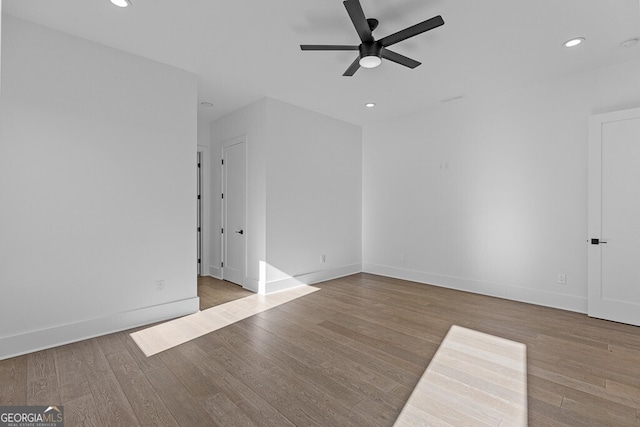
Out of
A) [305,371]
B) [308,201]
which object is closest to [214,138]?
[308,201]

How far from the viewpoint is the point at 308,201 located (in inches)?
211

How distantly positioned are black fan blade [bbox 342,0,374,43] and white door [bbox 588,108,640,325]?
2.93 metres

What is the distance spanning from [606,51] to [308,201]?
3.98 metres

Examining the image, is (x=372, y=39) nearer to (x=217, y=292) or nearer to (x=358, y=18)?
(x=358, y=18)

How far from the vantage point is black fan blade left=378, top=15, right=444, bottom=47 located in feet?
8.23

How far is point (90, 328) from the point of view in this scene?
Answer: 3199mm

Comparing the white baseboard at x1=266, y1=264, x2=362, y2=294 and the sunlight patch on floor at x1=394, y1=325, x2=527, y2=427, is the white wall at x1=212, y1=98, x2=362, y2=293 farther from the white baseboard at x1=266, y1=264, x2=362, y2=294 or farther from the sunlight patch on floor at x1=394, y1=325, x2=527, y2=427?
the sunlight patch on floor at x1=394, y1=325, x2=527, y2=427

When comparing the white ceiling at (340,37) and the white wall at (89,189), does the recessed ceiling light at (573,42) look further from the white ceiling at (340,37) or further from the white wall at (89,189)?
the white wall at (89,189)

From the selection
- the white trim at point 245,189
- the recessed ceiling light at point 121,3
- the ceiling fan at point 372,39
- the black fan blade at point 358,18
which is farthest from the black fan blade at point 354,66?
the white trim at point 245,189

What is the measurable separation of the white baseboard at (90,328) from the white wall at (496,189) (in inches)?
141

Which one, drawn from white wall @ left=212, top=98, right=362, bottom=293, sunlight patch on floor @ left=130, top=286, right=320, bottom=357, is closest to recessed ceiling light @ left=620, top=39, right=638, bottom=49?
white wall @ left=212, top=98, right=362, bottom=293

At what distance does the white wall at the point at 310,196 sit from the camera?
4898 millimetres

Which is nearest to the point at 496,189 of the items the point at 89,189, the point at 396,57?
the point at 396,57

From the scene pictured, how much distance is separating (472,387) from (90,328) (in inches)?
134
